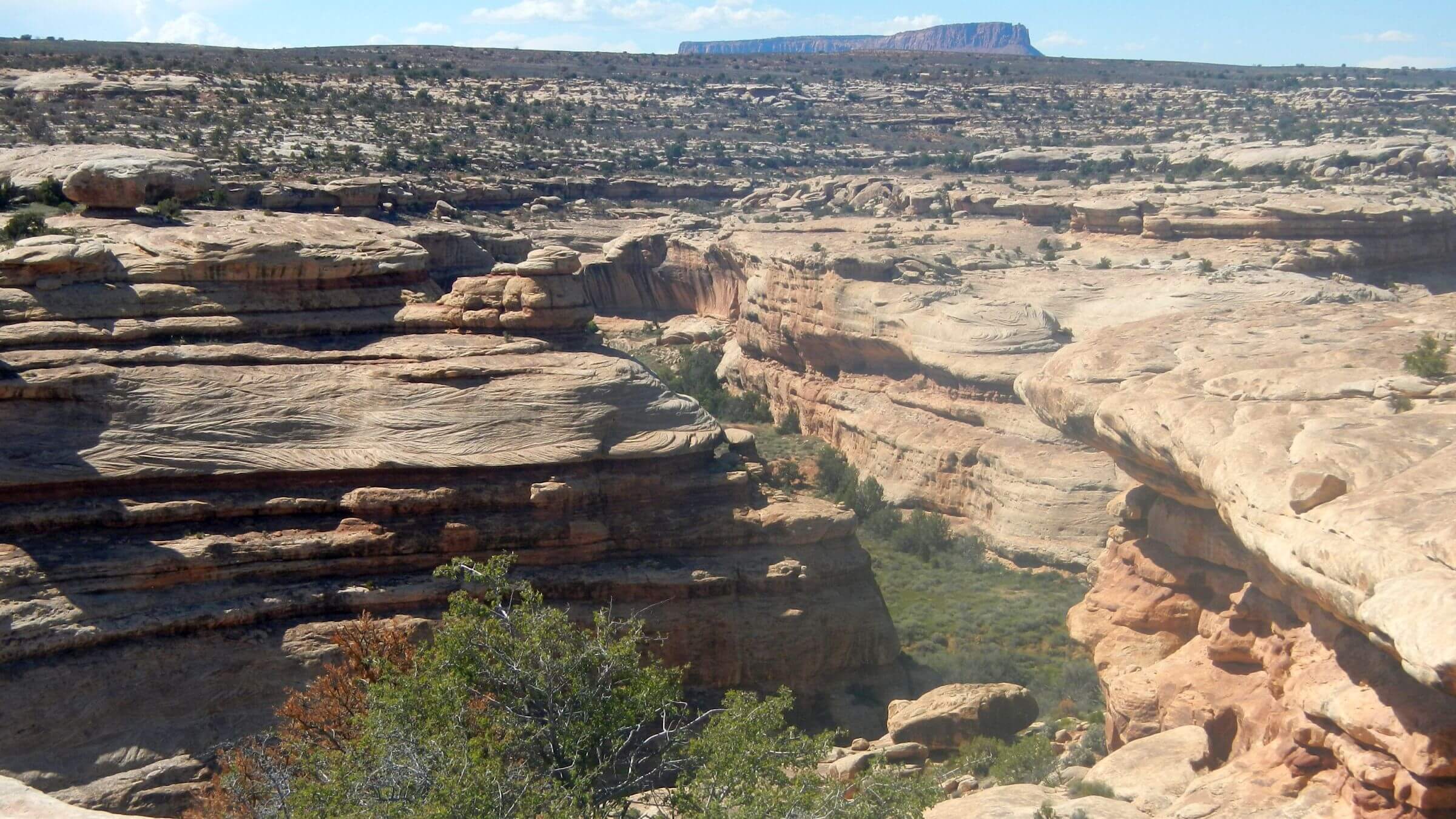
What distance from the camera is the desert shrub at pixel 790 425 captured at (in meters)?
35.6

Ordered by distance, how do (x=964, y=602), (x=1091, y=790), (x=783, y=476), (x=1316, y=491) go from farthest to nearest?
(x=964, y=602) → (x=783, y=476) → (x=1091, y=790) → (x=1316, y=491)

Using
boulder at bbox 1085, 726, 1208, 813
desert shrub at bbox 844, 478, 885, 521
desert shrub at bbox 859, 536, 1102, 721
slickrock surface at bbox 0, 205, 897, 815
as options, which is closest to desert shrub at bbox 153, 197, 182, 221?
slickrock surface at bbox 0, 205, 897, 815

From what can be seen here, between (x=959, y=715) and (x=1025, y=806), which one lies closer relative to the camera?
(x=1025, y=806)

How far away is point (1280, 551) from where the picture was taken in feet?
37.4

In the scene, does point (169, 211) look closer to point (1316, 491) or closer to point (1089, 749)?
point (1089, 749)

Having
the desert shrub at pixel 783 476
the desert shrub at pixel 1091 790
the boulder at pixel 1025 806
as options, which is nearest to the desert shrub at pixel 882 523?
the desert shrub at pixel 783 476

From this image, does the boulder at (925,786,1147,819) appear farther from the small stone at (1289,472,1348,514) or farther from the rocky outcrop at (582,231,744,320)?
the rocky outcrop at (582,231,744,320)

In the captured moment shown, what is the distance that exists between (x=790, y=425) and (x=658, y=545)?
1842 centimetres

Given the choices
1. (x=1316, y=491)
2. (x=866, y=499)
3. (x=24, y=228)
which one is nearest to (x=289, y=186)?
(x=24, y=228)

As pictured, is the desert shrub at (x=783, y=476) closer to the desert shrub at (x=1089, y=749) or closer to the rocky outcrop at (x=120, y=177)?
the desert shrub at (x=1089, y=749)

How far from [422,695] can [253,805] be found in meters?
2.12

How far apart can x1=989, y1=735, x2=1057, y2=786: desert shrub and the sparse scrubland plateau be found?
3.4 inches

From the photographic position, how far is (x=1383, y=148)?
166 feet

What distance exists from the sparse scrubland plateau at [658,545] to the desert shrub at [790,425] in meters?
3.19
